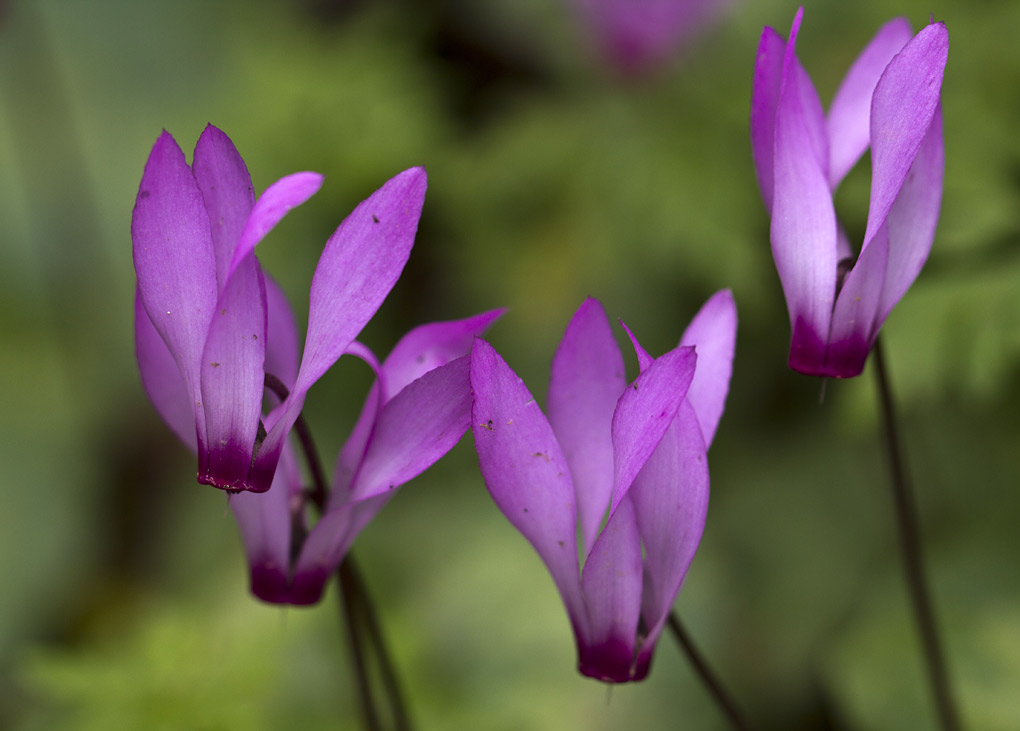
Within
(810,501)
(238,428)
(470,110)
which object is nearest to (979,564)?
(810,501)

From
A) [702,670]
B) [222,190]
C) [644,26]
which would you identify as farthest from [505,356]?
[222,190]

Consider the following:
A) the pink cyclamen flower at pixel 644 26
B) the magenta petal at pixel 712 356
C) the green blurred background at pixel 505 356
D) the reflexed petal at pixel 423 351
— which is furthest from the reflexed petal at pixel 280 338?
the pink cyclamen flower at pixel 644 26

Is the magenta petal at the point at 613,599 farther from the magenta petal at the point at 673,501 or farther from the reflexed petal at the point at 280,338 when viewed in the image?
the reflexed petal at the point at 280,338

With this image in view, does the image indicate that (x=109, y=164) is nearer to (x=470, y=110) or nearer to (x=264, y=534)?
(x=470, y=110)

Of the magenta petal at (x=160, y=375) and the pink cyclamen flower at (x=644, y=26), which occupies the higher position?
the pink cyclamen flower at (x=644, y=26)

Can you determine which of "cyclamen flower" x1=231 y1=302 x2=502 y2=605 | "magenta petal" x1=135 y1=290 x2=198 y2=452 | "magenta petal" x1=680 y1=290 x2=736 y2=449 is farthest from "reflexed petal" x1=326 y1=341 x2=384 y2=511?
"magenta petal" x1=680 y1=290 x2=736 y2=449

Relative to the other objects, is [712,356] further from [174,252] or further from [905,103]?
[174,252]
